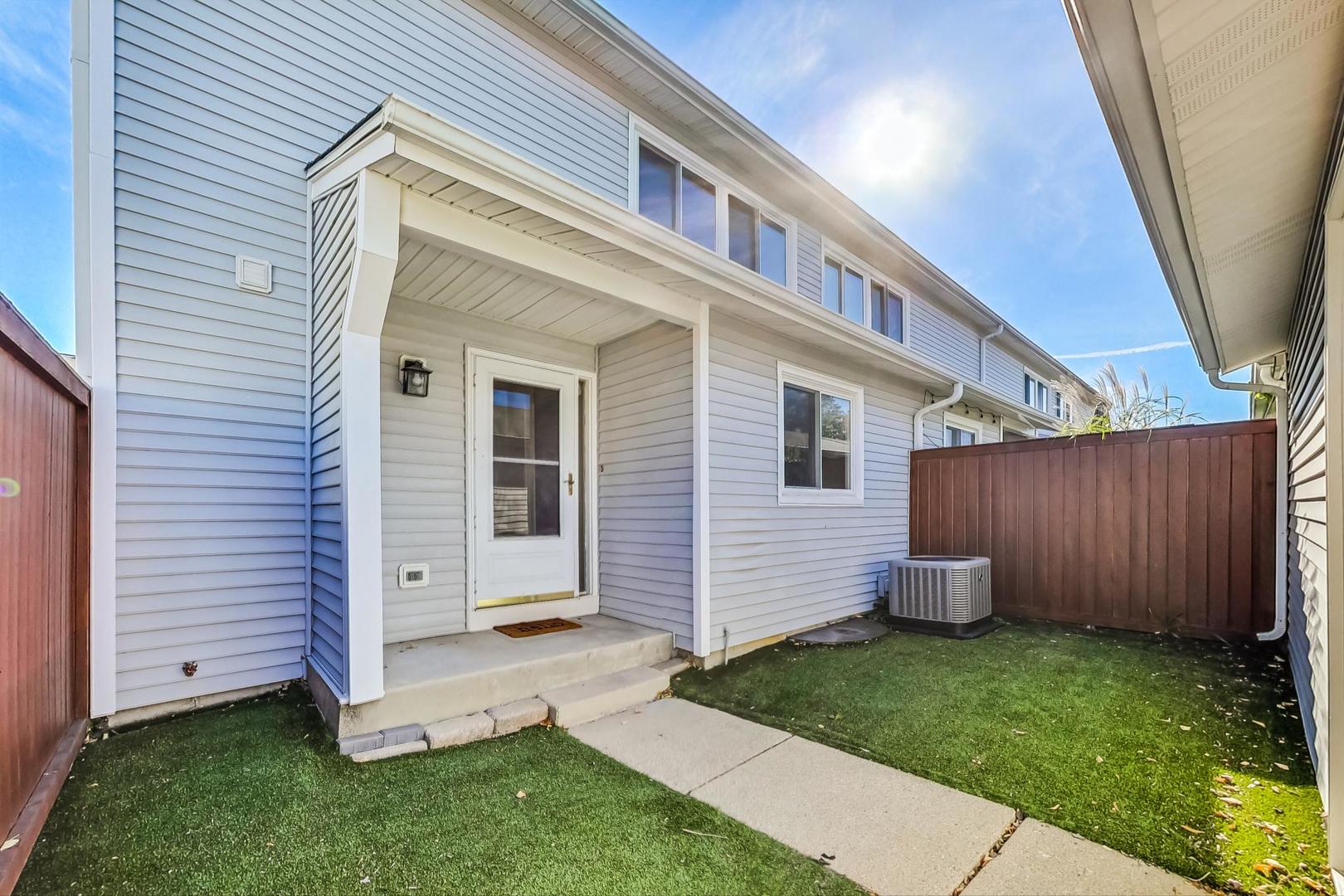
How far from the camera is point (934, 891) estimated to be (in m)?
1.77

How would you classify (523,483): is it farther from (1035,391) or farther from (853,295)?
(1035,391)

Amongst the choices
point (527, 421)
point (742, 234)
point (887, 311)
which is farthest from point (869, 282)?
point (527, 421)

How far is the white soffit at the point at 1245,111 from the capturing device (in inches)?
53.1

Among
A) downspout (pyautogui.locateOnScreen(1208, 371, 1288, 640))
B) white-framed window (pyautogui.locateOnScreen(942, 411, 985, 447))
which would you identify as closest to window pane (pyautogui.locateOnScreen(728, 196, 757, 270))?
white-framed window (pyautogui.locateOnScreen(942, 411, 985, 447))

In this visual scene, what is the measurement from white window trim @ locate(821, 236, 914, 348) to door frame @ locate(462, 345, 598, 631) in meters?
3.02

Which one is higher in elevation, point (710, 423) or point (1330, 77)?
point (1330, 77)

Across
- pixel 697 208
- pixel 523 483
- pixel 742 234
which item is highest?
pixel 697 208

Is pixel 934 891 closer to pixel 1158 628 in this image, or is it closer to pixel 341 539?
pixel 341 539

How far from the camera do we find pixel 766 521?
463cm

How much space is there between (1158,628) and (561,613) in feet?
16.2

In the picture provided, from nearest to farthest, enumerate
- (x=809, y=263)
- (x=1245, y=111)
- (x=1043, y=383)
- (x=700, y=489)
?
(x=1245, y=111), (x=700, y=489), (x=809, y=263), (x=1043, y=383)

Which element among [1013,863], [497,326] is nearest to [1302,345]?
[1013,863]

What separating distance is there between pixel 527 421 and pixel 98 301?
95.0 inches

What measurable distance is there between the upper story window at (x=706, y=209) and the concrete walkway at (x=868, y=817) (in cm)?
395
